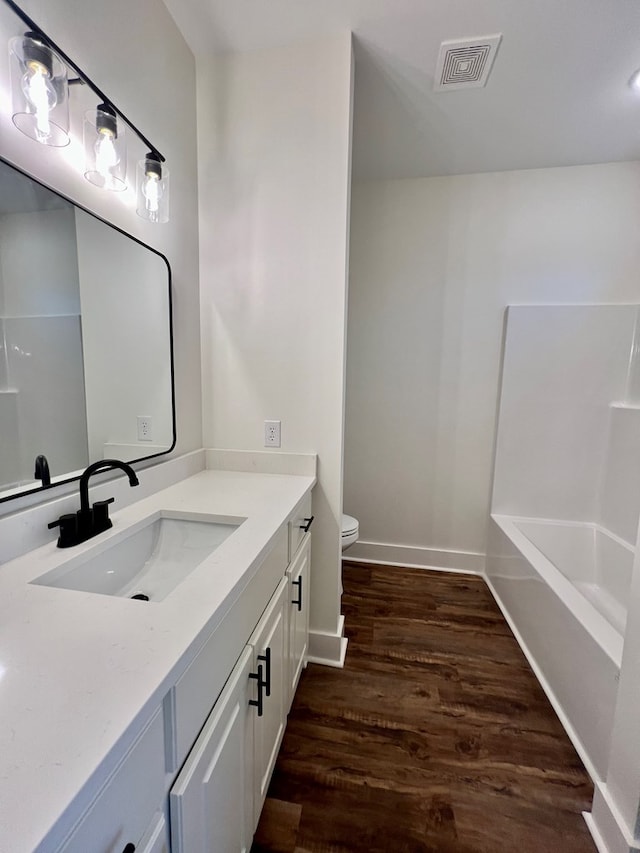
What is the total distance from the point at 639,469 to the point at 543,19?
82.0 inches

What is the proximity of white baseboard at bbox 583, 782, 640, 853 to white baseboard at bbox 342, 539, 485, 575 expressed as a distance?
148cm

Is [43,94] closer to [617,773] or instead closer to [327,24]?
[327,24]

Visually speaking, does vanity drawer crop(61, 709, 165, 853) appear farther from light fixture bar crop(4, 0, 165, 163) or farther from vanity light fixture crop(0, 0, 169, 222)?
light fixture bar crop(4, 0, 165, 163)

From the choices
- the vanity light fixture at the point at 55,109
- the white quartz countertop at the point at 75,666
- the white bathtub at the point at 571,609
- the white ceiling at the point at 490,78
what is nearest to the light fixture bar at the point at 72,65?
the vanity light fixture at the point at 55,109

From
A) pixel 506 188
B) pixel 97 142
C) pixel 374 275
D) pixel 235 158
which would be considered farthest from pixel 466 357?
pixel 97 142

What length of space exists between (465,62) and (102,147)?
1512 mm

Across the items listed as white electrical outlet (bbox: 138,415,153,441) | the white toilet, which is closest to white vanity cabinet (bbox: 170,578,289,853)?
white electrical outlet (bbox: 138,415,153,441)

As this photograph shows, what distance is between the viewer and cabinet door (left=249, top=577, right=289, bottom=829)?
97 centimetres

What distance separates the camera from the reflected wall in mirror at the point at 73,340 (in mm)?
864

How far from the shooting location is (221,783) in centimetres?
75

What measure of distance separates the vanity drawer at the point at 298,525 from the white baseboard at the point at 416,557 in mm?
1328

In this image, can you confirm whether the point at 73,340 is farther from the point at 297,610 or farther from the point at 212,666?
the point at 297,610

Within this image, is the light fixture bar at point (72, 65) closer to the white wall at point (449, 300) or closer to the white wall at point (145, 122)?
the white wall at point (145, 122)

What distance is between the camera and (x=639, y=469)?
2.02 metres
